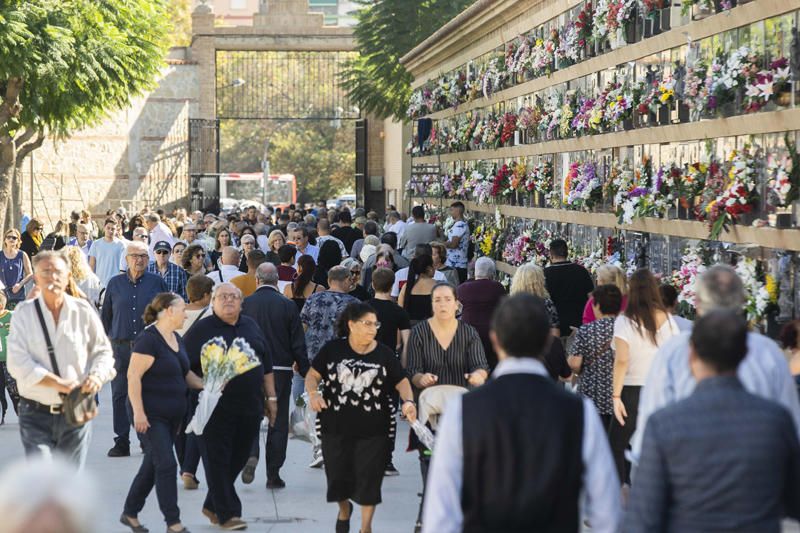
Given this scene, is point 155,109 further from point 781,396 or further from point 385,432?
point 781,396

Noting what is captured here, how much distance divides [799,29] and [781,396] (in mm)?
5031

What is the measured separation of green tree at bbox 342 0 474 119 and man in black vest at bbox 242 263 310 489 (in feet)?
77.7

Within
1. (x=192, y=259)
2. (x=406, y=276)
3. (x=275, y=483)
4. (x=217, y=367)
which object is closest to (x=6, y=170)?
(x=192, y=259)

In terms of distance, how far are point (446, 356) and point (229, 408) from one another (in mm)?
1446

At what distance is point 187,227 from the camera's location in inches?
691

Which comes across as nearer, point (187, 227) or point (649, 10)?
point (649, 10)

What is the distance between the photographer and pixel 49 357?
7840 mm

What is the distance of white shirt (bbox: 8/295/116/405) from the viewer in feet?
25.5

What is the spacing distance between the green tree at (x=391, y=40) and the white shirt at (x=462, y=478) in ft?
96.8

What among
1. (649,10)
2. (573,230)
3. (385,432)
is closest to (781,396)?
(385,432)

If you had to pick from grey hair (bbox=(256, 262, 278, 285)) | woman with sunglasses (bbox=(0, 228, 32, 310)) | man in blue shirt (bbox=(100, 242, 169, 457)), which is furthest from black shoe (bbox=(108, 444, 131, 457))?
woman with sunglasses (bbox=(0, 228, 32, 310))

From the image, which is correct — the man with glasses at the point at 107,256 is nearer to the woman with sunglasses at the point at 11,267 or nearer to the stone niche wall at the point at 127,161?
the woman with sunglasses at the point at 11,267

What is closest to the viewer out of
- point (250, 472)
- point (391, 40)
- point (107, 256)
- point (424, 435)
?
point (424, 435)

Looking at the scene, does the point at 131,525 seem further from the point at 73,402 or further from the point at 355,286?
the point at 355,286
